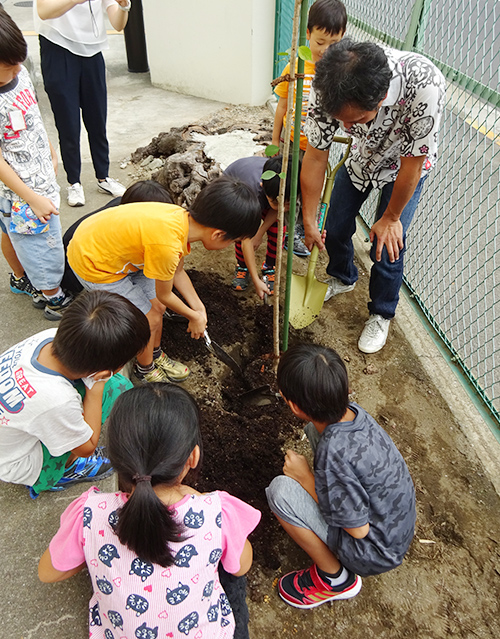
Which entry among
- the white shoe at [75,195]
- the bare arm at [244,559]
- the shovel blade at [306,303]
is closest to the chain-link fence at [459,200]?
the shovel blade at [306,303]

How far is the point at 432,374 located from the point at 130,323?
168 centimetres

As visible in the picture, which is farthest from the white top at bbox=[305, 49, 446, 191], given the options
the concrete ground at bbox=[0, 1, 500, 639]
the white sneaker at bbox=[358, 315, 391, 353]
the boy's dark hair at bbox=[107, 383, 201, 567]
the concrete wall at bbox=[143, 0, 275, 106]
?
the concrete wall at bbox=[143, 0, 275, 106]

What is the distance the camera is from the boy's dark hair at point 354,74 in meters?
1.49

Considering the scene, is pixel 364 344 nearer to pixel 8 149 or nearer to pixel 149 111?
pixel 8 149

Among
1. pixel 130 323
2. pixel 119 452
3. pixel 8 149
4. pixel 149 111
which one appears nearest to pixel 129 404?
pixel 119 452

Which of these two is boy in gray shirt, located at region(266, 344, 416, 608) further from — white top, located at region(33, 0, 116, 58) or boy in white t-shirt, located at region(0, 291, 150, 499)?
white top, located at region(33, 0, 116, 58)

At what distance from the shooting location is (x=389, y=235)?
82.7 inches

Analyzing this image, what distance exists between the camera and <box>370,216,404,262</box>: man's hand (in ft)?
6.85

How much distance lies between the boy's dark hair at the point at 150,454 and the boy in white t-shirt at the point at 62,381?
280 mm

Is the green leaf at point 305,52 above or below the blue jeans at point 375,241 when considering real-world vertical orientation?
above

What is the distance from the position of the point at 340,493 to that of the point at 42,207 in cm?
170

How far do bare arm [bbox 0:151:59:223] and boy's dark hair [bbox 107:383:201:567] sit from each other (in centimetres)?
126

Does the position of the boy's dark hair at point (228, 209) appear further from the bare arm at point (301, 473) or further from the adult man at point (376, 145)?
the bare arm at point (301, 473)

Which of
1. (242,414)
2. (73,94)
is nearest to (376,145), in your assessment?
(242,414)
